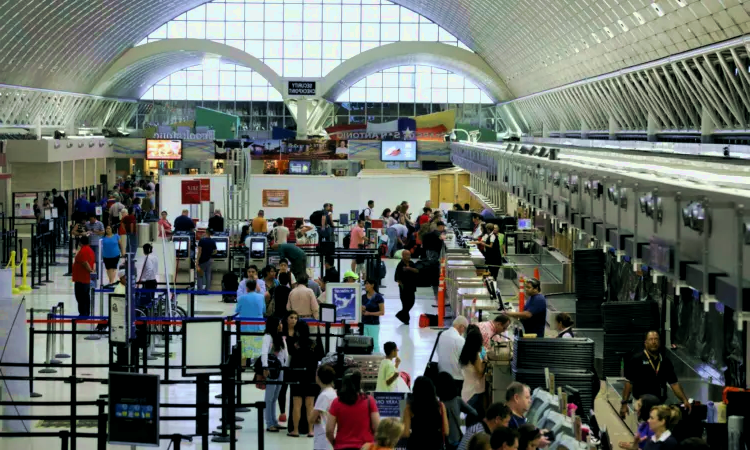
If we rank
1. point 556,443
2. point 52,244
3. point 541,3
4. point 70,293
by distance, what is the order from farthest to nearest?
point 541,3, point 52,244, point 70,293, point 556,443

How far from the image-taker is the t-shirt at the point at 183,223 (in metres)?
28.6

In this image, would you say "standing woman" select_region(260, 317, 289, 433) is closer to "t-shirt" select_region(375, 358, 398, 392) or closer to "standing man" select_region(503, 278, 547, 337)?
"t-shirt" select_region(375, 358, 398, 392)

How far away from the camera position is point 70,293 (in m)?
24.4

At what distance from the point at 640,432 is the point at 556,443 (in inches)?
43.0

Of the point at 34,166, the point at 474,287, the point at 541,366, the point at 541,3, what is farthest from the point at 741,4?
the point at 34,166

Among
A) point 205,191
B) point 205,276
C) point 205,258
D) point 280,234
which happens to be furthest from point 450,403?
point 205,191

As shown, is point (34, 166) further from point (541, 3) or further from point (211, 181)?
point (541, 3)

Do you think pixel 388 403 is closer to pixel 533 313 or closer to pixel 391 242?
pixel 533 313

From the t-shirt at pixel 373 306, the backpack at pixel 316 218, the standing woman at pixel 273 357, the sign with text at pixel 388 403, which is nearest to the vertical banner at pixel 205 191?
the backpack at pixel 316 218

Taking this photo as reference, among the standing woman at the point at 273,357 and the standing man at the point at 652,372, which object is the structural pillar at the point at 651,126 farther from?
the standing man at the point at 652,372

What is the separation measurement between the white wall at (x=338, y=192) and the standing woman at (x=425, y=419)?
24253 millimetres

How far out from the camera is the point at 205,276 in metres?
25.0

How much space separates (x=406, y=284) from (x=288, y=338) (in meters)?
7.95

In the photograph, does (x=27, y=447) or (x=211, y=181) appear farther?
(x=211, y=181)
